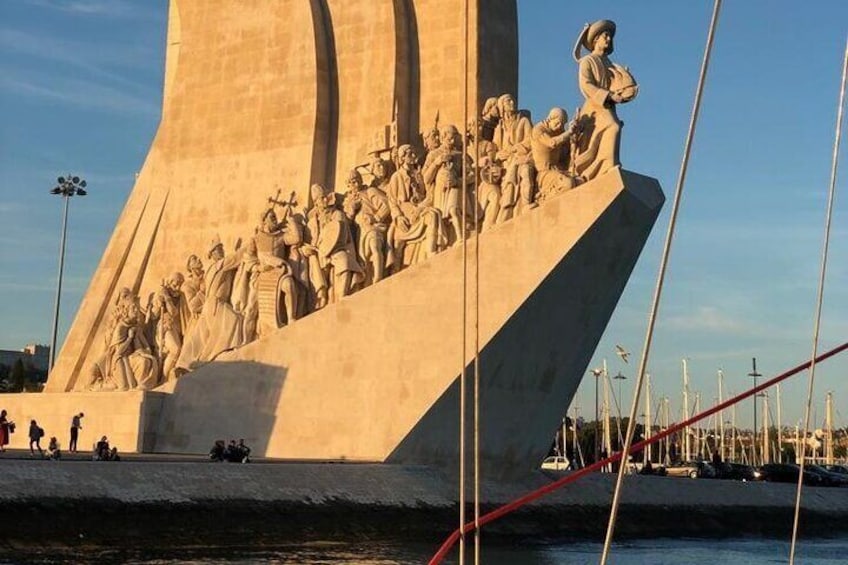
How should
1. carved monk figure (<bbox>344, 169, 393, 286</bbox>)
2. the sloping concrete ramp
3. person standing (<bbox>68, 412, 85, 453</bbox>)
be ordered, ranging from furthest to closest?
person standing (<bbox>68, 412, 85, 453</bbox>) < carved monk figure (<bbox>344, 169, 393, 286</bbox>) < the sloping concrete ramp

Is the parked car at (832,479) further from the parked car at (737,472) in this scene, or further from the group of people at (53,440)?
the group of people at (53,440)

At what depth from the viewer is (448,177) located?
1705 cm

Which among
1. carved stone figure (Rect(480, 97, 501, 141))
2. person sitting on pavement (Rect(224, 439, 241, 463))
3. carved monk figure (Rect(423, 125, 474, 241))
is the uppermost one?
carved stone figure (Rect(480, 97, 501, 141))

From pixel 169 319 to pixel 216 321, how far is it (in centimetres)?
154

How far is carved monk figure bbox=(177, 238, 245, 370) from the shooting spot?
17.9 metres

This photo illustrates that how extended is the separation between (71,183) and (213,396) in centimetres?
1308

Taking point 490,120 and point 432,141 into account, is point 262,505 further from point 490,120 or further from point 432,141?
point 490,120

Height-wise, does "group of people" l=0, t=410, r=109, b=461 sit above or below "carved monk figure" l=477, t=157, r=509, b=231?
below

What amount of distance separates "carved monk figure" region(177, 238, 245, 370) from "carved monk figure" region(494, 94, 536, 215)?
4054mm

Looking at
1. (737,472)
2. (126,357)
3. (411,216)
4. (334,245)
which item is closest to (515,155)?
(411,216)

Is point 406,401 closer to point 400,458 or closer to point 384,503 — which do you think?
point 400,458

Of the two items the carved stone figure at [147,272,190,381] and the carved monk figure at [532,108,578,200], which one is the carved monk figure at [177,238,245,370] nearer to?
the carved stone figure at [147,272,190,381]

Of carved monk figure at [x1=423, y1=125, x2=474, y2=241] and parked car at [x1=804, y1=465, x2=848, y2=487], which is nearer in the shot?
carved monk figure at [x1=423, y1=125, x2=474, y2=241]

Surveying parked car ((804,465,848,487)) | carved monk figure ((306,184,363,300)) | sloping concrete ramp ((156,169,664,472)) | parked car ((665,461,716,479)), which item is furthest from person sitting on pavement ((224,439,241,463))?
parked car ((804,465,848,487))
